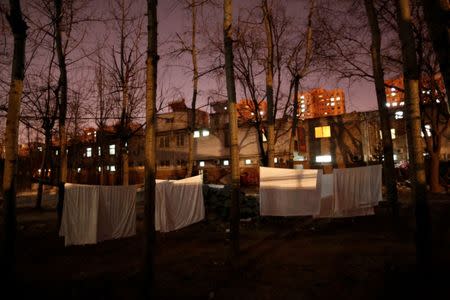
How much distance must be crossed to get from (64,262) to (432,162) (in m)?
21.2

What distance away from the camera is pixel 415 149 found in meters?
5.31

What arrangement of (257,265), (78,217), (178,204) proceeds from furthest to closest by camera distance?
(178,204) < (78,217) < (257,265)

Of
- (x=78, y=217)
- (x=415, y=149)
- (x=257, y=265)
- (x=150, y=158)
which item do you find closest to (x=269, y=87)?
(x=415, y=149)

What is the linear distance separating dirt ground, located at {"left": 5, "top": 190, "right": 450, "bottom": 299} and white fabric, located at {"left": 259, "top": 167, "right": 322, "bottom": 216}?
0.74 meters

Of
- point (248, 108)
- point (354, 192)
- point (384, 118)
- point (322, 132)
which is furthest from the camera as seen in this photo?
point (322, 132)

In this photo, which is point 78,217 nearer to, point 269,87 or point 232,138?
point 232,138

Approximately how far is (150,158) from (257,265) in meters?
3.42

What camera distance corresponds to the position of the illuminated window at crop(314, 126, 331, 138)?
3231cm

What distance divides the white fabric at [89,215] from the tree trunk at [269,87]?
647 centimetres

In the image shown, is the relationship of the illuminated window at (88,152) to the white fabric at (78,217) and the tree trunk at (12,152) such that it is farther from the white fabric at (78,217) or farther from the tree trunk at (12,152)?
the tree trunk at (12,152)

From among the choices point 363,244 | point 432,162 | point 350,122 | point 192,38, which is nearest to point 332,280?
point 363,244

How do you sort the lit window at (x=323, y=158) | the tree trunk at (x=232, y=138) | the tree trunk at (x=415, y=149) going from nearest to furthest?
the tree trunk at (x=415, y=149) → the tree trunk at (x=232, y=138) → the lit window at (x=323, y=158)

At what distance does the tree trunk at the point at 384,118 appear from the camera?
983cm

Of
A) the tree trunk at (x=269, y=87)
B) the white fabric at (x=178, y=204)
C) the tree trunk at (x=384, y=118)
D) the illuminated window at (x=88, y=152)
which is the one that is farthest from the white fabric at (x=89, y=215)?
the illuminated window at (x=88, y=152)
